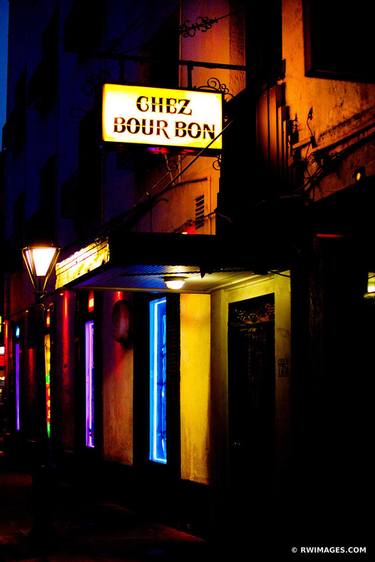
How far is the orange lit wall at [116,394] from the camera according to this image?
16.6 metres

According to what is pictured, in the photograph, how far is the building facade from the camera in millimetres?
8953

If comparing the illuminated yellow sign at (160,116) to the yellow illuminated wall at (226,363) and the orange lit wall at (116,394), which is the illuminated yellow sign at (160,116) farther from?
the orange lit wall at (116,394)

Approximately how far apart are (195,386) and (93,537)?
2600mm

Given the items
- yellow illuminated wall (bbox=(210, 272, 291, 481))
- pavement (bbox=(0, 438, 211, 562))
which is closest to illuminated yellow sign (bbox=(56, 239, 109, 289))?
yellow illuminated wall (bbox=(210, 272, 291, 481))

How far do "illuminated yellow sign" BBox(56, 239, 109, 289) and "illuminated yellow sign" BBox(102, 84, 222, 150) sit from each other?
1400mm

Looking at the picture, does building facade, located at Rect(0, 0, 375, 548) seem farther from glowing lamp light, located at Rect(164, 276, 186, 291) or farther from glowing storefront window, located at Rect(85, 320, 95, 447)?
glowing lamp light, located at Rect(164, 276, 186, 291)

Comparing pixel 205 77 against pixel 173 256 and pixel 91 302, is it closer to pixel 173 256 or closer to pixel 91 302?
pixel 173 256

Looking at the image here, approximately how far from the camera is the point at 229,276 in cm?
1162

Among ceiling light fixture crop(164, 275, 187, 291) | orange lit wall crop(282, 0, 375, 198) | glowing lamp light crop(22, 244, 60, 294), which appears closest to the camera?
orange lit wall crop(282, 0, 375, 198)

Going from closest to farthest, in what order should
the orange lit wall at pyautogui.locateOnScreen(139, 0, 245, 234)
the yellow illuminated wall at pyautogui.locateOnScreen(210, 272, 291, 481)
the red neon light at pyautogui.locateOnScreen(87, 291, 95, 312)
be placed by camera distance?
the yellow illuminated wall at pyautogui.locateOnScreen(210, 272, 291, 481)
the orange lit wall at pyautogui.locateOnScreen(139, 0, 245, 234)
the red neon light at pyautogui.locateOnScreen(87, 291, 95, 312)

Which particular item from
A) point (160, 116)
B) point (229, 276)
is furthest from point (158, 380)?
point (160, 116)

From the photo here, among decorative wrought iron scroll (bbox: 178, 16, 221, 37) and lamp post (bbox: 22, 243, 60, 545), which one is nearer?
decorative wrought iron scroll (bbox: 178, 16, 221, 37)

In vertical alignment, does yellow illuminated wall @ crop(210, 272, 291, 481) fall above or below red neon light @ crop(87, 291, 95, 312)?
below

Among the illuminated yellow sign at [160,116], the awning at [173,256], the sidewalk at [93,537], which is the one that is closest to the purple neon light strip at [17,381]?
the sidewalk at [93,537]
